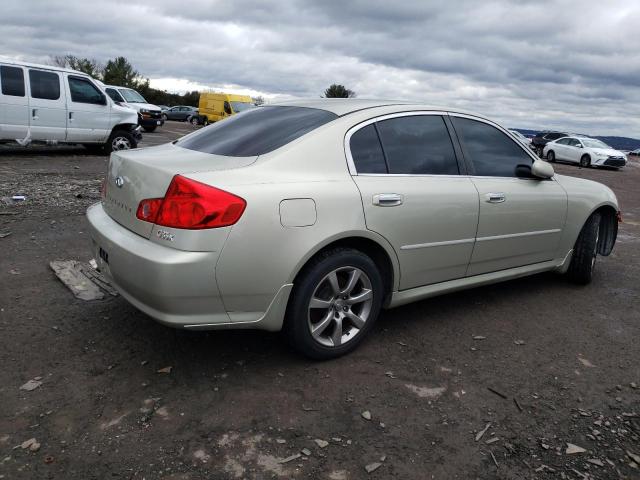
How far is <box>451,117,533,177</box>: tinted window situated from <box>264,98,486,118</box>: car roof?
0.15 m

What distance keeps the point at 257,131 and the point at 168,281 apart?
4.10 feet

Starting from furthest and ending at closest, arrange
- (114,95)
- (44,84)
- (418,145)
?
(114,95), (44,84), (418,145)

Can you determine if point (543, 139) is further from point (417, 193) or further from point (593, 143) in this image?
point (417, 193)

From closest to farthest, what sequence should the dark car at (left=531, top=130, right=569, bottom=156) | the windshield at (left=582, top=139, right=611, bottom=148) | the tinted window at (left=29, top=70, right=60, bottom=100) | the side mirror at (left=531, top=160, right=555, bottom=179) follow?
the side mirror at (left=531, top=160, right=555, bottom=179), the tinted window at (left=29, top=70, right=60, bottom=100), the windshield at (left=582, top=139, right=611, bottom=148), the dark car at (left=531, top=130, right=569, bottom=156)

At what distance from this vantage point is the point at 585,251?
4.93 meters

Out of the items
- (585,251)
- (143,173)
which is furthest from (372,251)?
(585,251)

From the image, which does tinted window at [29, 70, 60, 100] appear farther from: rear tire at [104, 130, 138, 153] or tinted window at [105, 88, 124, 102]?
tinted window at [105, 88, 124, 102]

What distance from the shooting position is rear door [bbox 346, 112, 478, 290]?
3328 mm

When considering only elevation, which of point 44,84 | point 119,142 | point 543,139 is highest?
point 44,84

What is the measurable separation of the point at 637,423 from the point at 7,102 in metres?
11.4

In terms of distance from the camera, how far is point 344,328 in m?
3.37

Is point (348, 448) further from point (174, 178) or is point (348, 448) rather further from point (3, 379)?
point (3, 379)

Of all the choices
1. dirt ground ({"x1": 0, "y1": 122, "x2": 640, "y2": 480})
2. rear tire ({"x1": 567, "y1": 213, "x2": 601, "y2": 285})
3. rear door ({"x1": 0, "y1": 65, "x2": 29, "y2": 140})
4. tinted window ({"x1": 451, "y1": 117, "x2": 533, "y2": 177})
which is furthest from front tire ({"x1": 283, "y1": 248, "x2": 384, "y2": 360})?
rear door ({"x1": 0, "y1": 65, "x2": 29, "y2": 140})

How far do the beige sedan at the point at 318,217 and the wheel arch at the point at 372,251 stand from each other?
10mm
